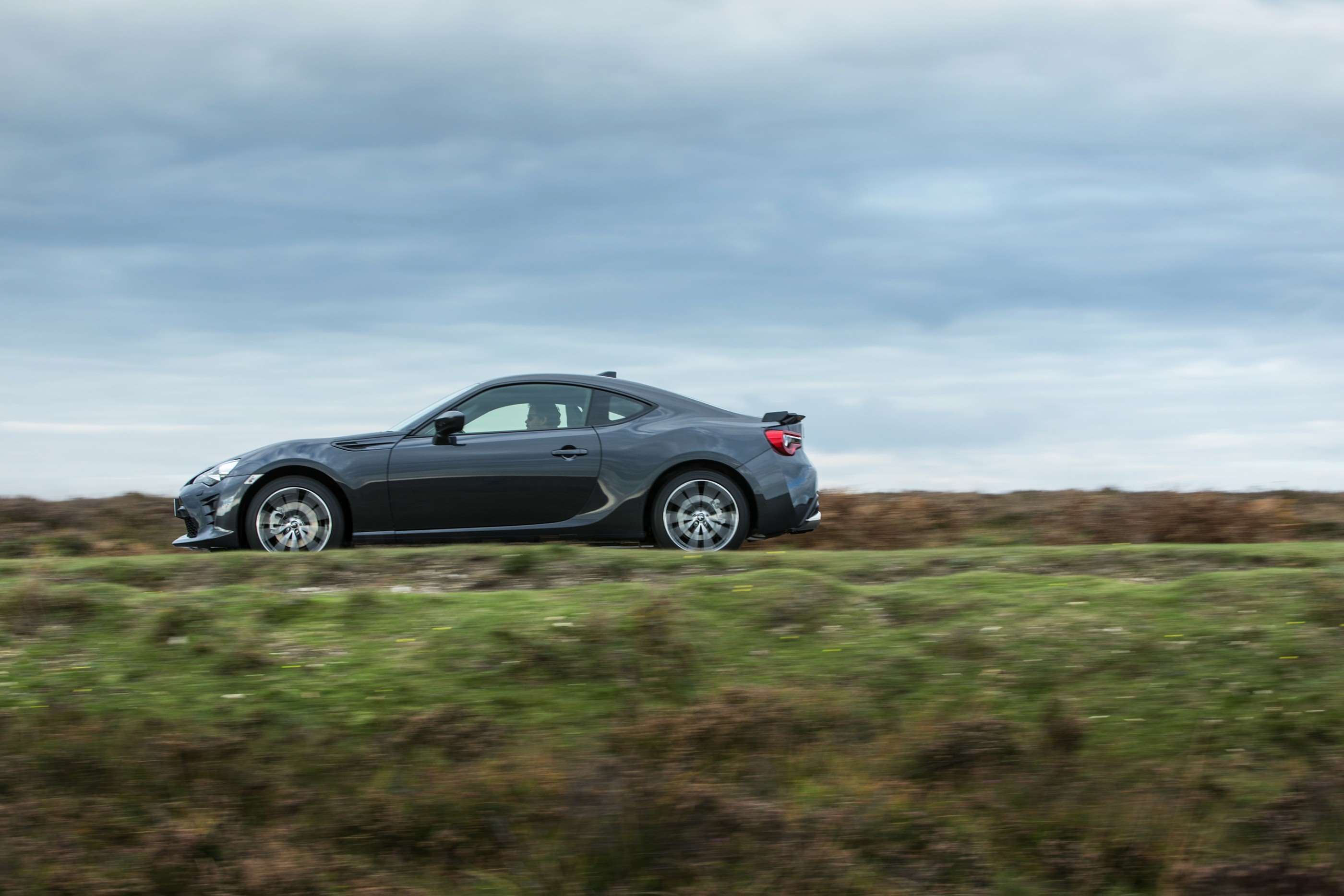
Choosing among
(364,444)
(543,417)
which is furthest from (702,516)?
(364,444)

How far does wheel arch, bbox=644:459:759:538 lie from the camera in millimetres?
10977

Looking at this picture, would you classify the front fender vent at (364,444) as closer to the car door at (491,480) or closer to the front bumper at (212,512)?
the car door at (491,480)

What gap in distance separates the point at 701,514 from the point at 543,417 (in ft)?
5.03

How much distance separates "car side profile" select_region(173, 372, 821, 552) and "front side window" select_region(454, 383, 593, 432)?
0.01 metres

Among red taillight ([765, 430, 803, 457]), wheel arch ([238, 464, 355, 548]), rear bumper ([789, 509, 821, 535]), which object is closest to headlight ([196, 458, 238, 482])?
wheel arch ([238, 464, 355, 548])

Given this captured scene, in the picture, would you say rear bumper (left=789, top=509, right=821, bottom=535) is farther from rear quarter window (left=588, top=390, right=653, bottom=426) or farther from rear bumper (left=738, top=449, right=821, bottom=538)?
rear quarter window (left=588, top=390, right=653, bottom=426)

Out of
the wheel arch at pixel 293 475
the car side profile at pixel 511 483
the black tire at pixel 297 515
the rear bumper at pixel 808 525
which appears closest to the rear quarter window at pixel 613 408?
the car side profile at pixel 511 483

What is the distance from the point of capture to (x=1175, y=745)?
6.29 metres

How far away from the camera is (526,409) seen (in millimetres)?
11211

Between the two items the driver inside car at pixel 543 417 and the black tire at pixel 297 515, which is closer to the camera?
the black tire at pixel 297 515

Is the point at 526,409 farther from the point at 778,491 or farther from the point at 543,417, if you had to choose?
the point at 778,491

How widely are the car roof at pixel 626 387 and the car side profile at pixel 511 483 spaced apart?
12 centimetres

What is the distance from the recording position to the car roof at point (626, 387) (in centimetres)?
1130

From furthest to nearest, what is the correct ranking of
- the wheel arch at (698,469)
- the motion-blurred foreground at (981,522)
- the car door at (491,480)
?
the motion-blurred foreground at (981,522), the wheel arch at (698,469), the car door at (491,480)
